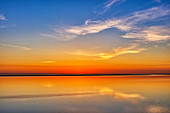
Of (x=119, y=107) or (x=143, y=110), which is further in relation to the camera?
(x=119, y=107)

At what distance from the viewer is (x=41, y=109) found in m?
13.0

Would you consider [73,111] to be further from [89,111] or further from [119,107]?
[119,107]

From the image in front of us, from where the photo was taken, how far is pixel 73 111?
490 inches

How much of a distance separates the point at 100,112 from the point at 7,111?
6024 millimetres

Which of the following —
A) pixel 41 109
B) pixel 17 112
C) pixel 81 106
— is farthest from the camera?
pixel 81 106

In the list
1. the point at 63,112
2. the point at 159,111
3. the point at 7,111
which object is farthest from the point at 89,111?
the point at 7,111

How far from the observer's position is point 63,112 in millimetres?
12180

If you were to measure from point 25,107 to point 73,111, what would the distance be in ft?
11.9

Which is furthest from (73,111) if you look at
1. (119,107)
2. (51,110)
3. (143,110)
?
(143,110)

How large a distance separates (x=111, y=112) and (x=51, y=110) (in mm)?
3967

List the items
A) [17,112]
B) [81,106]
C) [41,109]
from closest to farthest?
1. [17,112]
2. [41,109]
3. [81,106]

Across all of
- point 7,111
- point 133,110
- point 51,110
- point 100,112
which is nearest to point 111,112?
point 100,112

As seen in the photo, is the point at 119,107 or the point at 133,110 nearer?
the point at 133,110

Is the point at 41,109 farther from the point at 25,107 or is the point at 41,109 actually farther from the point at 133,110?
the point at 133,110
